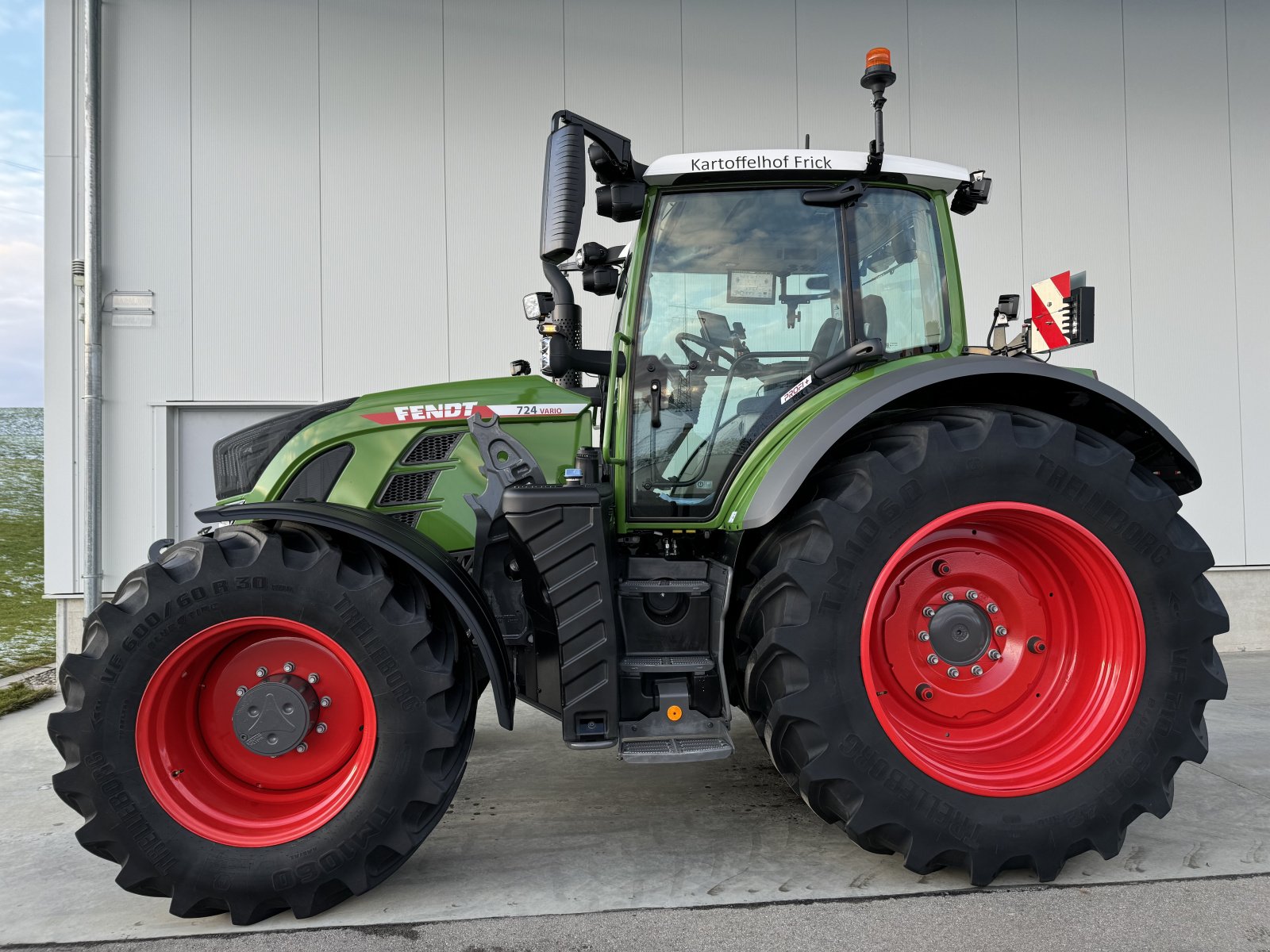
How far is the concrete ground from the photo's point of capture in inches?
82.0

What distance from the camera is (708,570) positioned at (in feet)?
8.81

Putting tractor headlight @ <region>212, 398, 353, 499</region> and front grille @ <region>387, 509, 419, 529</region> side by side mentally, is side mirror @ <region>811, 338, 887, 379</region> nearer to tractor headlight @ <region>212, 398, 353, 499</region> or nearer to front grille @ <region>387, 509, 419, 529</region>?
front grille @ <region>387, 509, 419, 529</region>

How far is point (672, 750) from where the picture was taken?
238 cm

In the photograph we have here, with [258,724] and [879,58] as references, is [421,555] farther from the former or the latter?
[879,58]

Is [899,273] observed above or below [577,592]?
above

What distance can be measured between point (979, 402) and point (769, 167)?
1062 millimetres

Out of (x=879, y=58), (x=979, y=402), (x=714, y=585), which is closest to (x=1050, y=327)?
(x=979, y=402)

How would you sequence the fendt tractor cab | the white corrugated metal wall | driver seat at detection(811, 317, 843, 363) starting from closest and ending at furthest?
the fendt tractor cab → driver seat at detection(811, 317, 843, 363) → the white corrugated metal wall

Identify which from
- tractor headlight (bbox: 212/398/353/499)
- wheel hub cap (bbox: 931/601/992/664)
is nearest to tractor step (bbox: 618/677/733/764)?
wheel hub cap (bbox: 931/601/992/664)

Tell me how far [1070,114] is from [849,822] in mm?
6113

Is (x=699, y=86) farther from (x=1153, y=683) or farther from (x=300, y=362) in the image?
(x=1153, y=683)

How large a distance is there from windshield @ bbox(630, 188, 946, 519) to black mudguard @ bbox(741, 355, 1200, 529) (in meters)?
0.32

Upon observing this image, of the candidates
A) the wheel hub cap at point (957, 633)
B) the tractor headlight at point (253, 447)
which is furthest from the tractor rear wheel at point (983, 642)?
the tractor headlight at point (253, 447)

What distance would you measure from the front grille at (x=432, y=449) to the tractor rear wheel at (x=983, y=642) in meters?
1.18
